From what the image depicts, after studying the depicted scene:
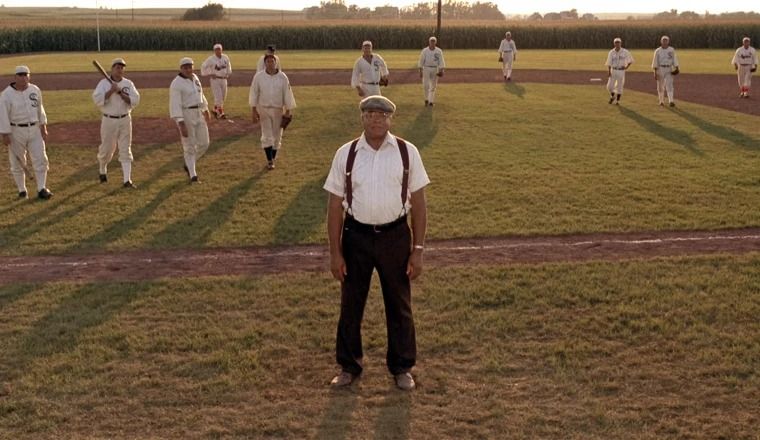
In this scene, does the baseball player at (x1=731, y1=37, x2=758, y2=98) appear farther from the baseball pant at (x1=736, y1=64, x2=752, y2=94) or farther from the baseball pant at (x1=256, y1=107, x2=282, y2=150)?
the baseball pant at (x1=256, y1=107, x2=282, y2=150)

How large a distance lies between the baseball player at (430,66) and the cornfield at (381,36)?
42333mm

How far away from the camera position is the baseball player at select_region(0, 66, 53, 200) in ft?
41.6

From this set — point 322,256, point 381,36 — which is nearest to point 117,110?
point 322,256

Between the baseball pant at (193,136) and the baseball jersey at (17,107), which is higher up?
the baseball jersey at (17,107)

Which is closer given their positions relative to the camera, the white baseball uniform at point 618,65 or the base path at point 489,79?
the white baseball uniform at point 618,65

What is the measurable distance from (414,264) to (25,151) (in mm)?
9085

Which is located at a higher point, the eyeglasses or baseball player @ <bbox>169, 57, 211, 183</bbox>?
the eyeglasses

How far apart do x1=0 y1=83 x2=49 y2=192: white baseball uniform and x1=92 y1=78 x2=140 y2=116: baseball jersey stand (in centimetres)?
88

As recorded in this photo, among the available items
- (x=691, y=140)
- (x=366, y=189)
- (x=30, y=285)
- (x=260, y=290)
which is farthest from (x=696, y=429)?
(x=691, y=140)

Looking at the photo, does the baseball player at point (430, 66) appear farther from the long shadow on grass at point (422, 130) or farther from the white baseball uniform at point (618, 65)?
the white baseball uniform at point (618, 65)

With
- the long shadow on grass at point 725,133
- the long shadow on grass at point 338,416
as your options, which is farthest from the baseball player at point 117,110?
the long shadow on grass at point 725,133

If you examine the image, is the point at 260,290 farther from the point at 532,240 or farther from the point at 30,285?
the point at 532,240

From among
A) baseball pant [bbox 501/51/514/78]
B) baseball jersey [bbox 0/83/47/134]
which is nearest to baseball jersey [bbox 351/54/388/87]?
baseball jersey [bbox 0/83/47/134]

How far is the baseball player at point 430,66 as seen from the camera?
955 inches
